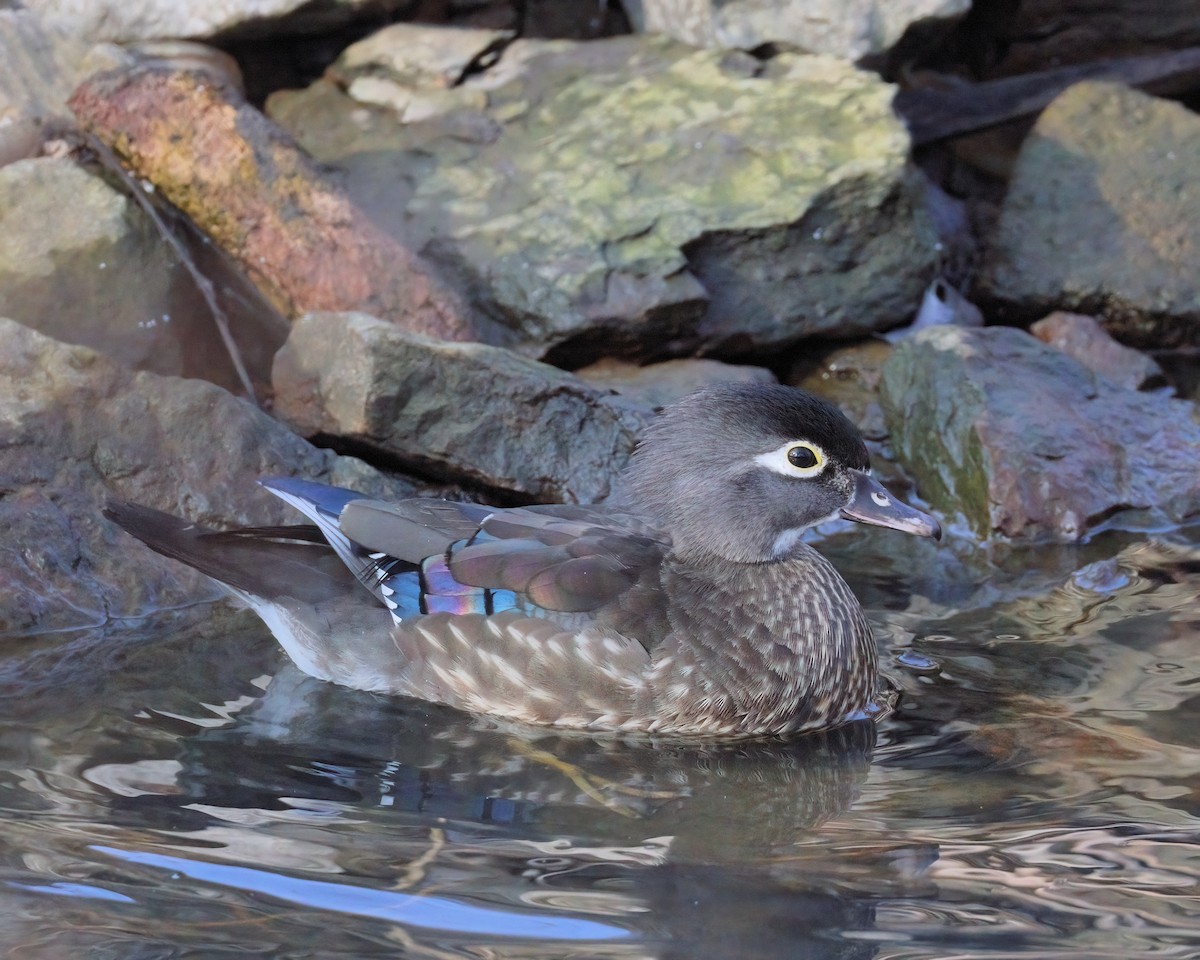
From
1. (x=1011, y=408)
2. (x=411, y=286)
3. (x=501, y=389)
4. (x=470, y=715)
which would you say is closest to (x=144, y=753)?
(x=470, y=715)

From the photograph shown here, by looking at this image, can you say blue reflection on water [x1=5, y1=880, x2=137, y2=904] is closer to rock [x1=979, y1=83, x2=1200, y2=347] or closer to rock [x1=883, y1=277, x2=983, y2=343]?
rock [x1=883, y1=277, x2=983, y2=343]

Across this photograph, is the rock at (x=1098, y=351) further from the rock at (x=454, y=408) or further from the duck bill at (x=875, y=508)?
the duck bill at (x=875, y=508)

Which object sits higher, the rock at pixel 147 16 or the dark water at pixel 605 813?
the rock at pixel 147 16

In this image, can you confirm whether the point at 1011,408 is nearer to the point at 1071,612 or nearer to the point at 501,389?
the point at 1071,612

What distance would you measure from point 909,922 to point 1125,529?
137 inches

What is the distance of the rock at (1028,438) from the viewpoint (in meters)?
5.96

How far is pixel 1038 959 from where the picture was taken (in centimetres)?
276

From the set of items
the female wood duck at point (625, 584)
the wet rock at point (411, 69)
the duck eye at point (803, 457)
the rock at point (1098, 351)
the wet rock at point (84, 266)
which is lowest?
the rock at point (1098, 351)

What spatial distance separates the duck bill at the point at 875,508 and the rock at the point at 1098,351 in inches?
109

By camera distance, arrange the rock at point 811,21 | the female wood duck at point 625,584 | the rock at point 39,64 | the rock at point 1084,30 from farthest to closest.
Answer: the rock at point 1084,30
the rock at point 811,21
the rock at point 39,64
the female wood duck at point 625,584

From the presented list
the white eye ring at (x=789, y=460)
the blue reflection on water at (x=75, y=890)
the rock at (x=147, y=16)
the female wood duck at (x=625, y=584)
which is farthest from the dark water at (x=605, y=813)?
the rock at (x=147, y=16)

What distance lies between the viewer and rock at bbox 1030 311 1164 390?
7.07m

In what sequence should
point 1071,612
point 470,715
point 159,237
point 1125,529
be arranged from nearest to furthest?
point 470,715 < point 1071,612 < point 1125,529 < point 159,237

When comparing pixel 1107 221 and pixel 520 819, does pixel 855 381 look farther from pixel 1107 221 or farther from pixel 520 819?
pixel 520 819
